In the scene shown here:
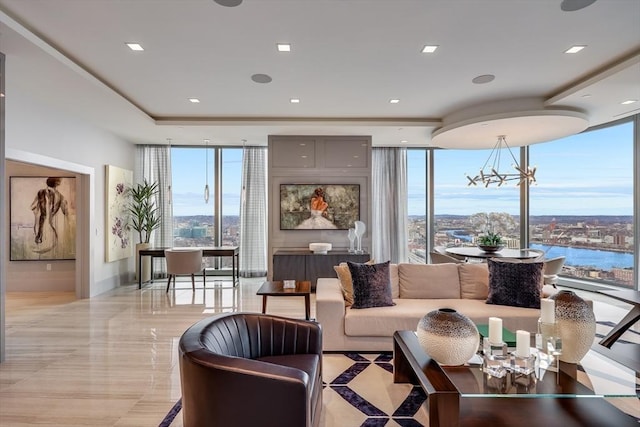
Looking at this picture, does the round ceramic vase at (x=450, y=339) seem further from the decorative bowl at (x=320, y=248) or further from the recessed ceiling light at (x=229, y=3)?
the decorative bowl at (x=320, y=248)

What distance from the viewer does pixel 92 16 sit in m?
2.88

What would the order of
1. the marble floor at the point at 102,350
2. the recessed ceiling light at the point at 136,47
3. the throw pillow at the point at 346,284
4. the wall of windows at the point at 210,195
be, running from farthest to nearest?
1. the wall of windows at the point at 210,195
2. the throw pillow at the point at 346,284
3. the recessed ceiling light at the point at 136,47
4. the marble floor at the point at 102,350

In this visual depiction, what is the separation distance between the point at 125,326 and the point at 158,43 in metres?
3.30

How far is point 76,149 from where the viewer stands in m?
5.41

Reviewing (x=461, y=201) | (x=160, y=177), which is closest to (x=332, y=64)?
(x=461, y=201)

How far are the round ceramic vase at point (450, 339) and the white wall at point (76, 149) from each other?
492 cm

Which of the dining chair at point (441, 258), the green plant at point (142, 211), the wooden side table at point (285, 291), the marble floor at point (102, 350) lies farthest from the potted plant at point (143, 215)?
the dining chair at point (441, 258)

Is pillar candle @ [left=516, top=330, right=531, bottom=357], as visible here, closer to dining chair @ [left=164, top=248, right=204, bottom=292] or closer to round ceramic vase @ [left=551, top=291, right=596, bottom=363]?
round ceramic vase @ [left=551, top=291, right=596, bottom=363]

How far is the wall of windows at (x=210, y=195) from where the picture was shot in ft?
25.0

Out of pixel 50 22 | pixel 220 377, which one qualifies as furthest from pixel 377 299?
pixel 50 22

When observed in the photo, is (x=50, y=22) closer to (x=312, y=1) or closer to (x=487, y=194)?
(x=312, y=1)

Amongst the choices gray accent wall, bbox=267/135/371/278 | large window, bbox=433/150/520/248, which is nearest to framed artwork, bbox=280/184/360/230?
gray accent wall, bbox=267/135/371/278

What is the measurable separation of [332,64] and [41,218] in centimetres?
578

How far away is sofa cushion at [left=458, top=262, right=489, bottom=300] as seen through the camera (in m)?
3.77
